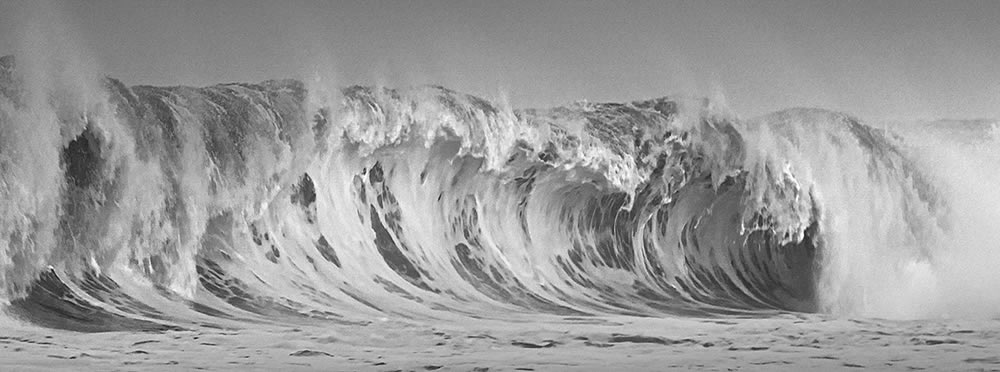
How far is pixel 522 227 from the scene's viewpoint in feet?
35.4

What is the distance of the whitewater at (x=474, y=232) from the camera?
23.1ft

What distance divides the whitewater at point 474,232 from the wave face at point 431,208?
0.08 feet

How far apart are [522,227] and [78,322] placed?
4579 mm

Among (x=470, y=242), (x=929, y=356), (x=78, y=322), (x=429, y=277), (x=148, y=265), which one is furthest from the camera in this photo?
(x=470, y=242)

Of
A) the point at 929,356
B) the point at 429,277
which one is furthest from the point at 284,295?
the point at 929,356

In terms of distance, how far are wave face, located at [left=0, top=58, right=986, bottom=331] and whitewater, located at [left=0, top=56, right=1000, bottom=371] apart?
2 centimetres

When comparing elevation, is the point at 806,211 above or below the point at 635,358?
above

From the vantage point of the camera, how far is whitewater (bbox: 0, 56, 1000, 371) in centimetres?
703

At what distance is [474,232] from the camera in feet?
34.4

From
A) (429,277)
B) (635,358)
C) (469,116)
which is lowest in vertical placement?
(635,358)

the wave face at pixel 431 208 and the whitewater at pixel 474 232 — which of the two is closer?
the whitewater at pixel 474 232

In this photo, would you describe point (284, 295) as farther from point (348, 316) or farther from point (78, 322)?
point (78, 322)

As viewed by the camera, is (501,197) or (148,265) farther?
(501,197)

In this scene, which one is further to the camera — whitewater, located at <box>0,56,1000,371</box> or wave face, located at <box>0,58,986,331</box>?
wave face, located at <box>0,58,986,331</box>
